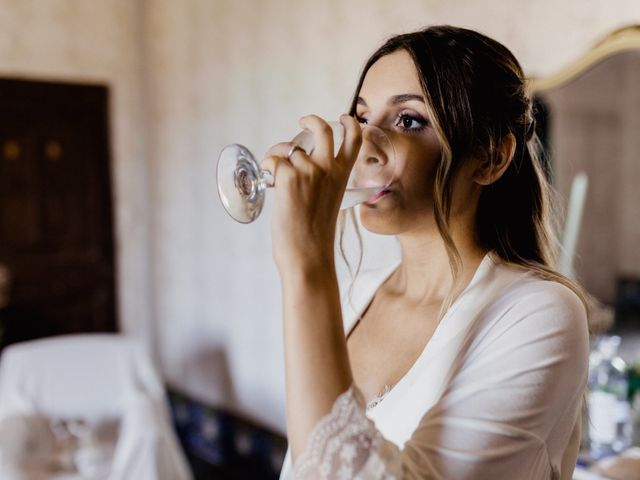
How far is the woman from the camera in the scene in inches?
25.4

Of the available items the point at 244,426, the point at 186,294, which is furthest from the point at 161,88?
the point at 244,426

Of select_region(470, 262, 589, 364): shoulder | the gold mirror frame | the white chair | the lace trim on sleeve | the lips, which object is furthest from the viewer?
the white chair

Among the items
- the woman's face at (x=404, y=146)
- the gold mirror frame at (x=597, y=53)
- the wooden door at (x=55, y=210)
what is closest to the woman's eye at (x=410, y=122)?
the woman's face at (x=404, y=146)

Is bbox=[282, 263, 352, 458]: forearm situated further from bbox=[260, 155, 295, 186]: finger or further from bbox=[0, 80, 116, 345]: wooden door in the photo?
bbox=[0, 80, 116, 345]: wooden door

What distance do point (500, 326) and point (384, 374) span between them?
269mm

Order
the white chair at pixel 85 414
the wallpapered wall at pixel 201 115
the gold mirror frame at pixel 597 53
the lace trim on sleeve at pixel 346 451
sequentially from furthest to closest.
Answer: the wallpapered wall at pixel 201 115 → the white chair at pixel 85 414 → the gold mirror frame at pixel 597 53 → the lace trim on sleeve at pixel 346 451

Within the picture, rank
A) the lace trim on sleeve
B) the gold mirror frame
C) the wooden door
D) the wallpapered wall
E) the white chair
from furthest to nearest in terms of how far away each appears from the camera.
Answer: the wooden door
the wallpapered wall
the white chair
the gold mirror frame
the lace trim on sleeve

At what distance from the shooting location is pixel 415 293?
105cm

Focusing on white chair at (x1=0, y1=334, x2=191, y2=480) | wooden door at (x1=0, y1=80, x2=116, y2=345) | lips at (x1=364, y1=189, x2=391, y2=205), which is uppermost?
lips at (x1=364, y1=189, x2=391, y2=205)

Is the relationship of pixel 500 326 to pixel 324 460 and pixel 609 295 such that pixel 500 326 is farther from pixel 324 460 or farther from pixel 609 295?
pixel 609 295

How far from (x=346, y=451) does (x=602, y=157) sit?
1.44m

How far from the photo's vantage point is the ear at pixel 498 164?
887 millimetres

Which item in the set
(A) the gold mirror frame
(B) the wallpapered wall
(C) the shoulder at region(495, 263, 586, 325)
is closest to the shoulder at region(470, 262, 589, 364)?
(C) the shoulder at region(495, 263, 586, 325)

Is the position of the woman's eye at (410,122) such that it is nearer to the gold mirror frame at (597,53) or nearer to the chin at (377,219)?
the chin at (377,219)
